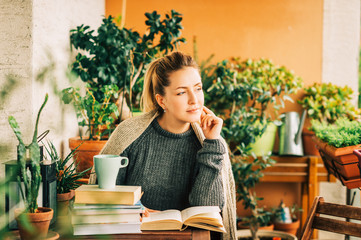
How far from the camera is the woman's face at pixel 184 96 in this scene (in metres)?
1.55

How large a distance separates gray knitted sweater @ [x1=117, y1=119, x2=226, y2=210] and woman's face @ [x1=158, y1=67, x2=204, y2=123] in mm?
119

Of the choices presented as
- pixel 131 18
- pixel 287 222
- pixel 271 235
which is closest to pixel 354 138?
pixel 271 235

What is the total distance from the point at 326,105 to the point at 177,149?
6.27 feet

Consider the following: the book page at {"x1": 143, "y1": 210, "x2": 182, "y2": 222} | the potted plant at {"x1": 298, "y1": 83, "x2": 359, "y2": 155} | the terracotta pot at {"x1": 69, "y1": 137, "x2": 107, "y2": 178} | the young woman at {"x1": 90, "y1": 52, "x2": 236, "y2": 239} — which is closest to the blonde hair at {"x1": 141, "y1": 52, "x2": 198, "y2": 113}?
the young woman at {"x1": 90, "y1": 52, "x2": 236, "y2": 239}

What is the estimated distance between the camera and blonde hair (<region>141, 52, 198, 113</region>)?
164 centimetres

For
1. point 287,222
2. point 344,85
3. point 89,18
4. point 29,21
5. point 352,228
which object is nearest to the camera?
point 352,228

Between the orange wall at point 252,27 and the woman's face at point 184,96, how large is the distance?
1786mm

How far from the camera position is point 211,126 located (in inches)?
62.0

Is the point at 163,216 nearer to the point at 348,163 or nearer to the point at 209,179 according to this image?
the point at 209,179

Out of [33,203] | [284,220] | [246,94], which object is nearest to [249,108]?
[246,94]

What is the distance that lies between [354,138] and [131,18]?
7.70 feet

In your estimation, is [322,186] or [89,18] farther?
[322,186]

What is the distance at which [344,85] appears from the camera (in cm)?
330

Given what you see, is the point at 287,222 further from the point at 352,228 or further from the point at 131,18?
the point at 131,18
